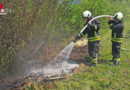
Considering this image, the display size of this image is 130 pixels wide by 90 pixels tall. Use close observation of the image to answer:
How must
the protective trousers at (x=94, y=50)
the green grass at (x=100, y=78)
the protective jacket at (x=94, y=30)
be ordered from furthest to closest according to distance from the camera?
the protective trousers at (x=94, y=50) < the protective jacket at (x=94, y=30) < the green grass at (x=100, y=78)

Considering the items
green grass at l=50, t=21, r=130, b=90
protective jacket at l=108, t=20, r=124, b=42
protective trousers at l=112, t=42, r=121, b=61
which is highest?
protective jacket at l=108, t=20, r=124, b=42

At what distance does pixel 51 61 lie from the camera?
6.17 metres

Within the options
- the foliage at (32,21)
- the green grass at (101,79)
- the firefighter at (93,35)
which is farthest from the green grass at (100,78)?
the firefighter at (93,35)

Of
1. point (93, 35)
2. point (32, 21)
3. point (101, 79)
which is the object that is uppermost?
point (32, 21)

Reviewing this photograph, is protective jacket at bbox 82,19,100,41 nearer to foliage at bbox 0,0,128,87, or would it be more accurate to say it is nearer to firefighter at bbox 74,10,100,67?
firefighter at bbox 74,10,100,67

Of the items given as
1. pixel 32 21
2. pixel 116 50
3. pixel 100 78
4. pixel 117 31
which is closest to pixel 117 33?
pixel 117 31

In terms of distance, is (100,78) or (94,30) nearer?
(100,78)

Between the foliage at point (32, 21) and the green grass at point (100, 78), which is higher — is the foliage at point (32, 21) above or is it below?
above

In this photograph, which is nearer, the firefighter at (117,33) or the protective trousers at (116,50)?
the firefighter at (117,33)

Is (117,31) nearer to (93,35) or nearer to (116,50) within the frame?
(116,50)

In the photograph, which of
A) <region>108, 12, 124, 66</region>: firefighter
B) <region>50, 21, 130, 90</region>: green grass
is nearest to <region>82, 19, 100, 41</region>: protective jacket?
<region>108, 12, 124, 66</region>: firefighter

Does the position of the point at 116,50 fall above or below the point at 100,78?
above

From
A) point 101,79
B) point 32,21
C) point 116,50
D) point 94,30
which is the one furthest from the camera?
point 116,50

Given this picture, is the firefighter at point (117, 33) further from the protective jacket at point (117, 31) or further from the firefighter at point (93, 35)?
the firefighter at point (93, 35)
